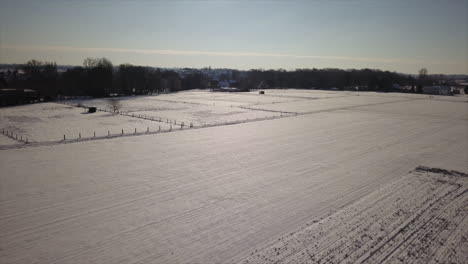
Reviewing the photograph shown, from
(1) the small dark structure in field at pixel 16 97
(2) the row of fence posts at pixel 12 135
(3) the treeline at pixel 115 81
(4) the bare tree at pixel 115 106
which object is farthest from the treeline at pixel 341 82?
(2) the row of fence posts at pixel 12 135

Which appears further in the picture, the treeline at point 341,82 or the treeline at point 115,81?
the treeline at point 341,82

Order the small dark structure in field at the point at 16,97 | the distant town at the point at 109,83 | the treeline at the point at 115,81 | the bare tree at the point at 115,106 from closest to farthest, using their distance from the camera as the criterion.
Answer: the bare tree at the point at 115,106 < the small dark structure in field at the point at 16,97 < the distant town at the point at 109,83 < the treeline at the point at 115,81

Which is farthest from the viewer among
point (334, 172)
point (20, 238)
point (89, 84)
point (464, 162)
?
point (89, 84)

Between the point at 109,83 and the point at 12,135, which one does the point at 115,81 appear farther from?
the point at 12,135

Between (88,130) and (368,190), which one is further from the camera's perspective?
(88,130)

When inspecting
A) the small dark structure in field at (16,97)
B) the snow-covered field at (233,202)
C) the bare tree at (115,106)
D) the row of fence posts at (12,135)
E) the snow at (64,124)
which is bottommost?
the snow-covered field at (233,202)

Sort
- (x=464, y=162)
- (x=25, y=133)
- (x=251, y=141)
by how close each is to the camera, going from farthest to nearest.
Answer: (x=25, y=133) → (x=251, y=141) → (x=464, y=162)

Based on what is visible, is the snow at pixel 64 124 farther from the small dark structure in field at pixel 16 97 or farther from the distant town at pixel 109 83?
A: the distant town at pixel 109 83

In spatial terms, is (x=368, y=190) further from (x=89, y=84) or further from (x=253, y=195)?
(x=89, y=84)

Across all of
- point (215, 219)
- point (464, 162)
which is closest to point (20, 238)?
point (215, 219)
